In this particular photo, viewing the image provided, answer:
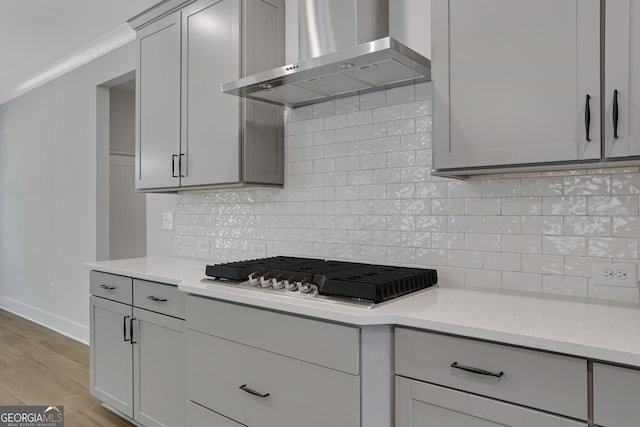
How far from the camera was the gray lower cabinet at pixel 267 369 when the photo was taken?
148 cm

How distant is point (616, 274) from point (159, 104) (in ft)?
8.75

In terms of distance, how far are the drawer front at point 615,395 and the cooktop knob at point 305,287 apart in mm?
957

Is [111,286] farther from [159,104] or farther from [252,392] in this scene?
[252,392]

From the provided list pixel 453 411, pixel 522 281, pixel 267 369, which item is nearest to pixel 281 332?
pixel 267 369

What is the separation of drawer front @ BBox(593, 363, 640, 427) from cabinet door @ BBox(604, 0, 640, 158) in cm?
64

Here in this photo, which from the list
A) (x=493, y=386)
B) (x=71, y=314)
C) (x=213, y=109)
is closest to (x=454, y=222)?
(x=493, y=386)

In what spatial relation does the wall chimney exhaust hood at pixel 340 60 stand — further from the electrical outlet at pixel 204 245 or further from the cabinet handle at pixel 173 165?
the electrical outlet at pixel 204 245

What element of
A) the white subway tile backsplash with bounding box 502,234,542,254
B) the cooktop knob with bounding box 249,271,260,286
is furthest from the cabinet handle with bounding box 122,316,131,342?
the white subway tile backsplash with bounding box 502,234,542,254

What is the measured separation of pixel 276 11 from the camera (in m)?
2.60

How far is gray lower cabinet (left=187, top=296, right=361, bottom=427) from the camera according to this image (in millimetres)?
1477

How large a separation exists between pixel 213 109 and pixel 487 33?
5.12ft

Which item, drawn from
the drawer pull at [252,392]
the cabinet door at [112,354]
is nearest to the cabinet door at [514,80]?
the drawer pull at [252,392]

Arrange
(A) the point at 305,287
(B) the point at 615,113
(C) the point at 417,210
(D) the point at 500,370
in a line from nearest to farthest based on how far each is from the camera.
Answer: (D) the point at 500,370 < (B) the point at 615,113 < (A) the point at 305,287 < (C) the point at 417,210

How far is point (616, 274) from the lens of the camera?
5.27 feet
